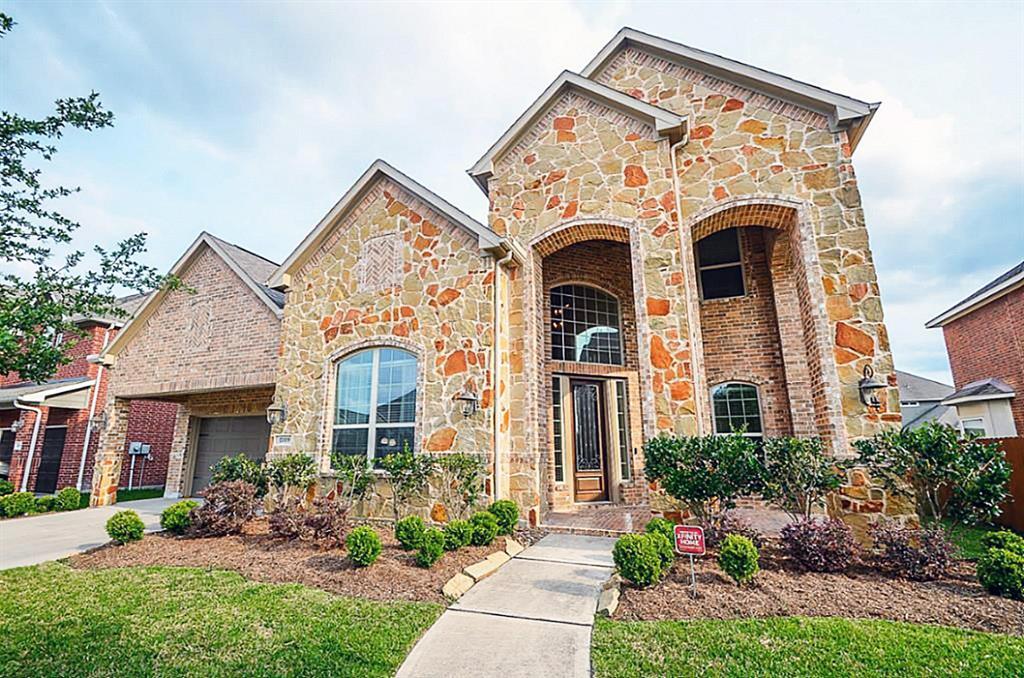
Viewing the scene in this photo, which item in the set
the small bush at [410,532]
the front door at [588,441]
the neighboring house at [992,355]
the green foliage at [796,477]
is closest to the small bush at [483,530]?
the small bush at [410,532]

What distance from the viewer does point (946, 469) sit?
17.5 ft

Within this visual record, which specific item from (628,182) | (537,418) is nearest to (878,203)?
(628,182)

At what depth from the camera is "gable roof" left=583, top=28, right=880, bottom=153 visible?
25.3 feet

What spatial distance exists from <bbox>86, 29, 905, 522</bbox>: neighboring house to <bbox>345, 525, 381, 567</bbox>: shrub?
2456mm

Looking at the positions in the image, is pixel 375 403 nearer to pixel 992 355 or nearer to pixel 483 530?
pixel 483 530

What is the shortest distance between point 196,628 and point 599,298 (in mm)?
9022

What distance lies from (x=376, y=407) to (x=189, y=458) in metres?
8.92

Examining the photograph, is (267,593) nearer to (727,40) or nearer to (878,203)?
(727,40)

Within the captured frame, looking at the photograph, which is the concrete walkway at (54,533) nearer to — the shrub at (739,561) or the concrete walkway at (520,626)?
the concrete walkway at (520,626)

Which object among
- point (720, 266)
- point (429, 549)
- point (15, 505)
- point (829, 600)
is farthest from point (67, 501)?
point (720, 266)

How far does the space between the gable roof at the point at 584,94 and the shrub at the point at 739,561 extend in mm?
6784

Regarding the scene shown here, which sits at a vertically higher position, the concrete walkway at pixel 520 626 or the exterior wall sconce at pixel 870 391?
the exterior wall sconce at pixel 870 391

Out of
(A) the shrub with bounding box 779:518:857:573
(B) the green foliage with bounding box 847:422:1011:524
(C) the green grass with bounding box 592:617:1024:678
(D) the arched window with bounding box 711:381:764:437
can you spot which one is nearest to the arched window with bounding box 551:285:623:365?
(D) the arched window with bounding box 711:381:764:437

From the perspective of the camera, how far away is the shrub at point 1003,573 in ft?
14.2
